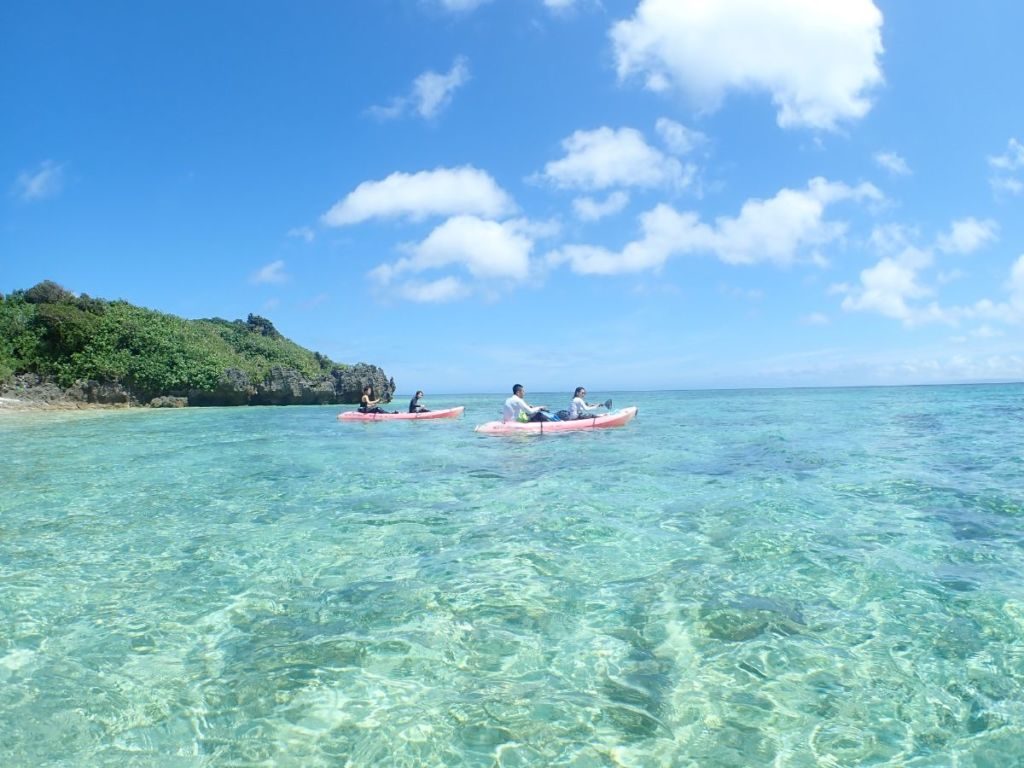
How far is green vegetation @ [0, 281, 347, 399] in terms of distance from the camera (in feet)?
142

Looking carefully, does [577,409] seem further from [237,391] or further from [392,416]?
[237,391]

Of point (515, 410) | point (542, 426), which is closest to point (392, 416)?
point (515, 410)

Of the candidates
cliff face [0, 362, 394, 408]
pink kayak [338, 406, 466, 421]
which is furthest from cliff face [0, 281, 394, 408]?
pink kayak [338, 406, 466, 421]

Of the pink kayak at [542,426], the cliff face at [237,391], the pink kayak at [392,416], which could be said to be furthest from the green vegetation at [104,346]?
the pink kayak at [542,426]

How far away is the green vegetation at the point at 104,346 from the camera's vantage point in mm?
43406

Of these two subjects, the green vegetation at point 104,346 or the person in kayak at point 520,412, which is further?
the green vegetation at point 104,346

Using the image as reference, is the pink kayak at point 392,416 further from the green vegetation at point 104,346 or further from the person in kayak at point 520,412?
the green vegetation at point 104,346

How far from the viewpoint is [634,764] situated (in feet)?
9.90

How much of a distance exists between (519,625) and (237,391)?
4974cm

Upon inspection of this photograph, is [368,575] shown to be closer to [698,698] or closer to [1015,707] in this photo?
[698,698]

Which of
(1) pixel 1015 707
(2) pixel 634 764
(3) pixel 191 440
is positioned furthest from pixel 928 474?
(3) pixel 191 440

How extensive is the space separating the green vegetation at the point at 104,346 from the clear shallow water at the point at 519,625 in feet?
132

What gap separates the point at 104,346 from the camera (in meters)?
45.1

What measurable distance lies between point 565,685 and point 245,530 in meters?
5.44
